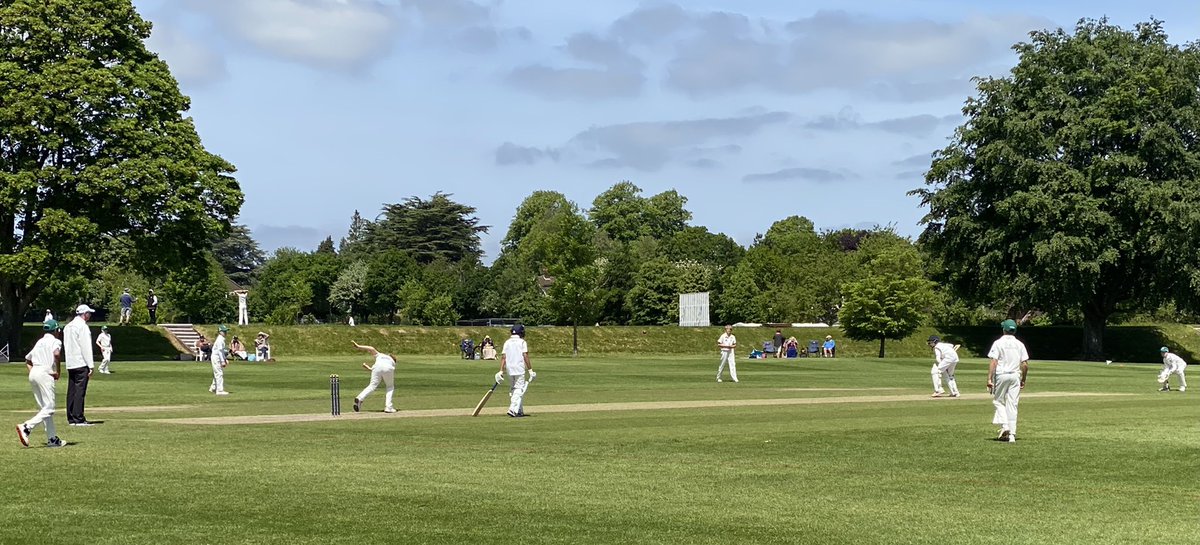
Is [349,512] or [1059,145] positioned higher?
[1059,145]

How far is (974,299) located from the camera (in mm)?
83938

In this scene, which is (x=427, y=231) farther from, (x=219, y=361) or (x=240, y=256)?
(x=219, y=361)

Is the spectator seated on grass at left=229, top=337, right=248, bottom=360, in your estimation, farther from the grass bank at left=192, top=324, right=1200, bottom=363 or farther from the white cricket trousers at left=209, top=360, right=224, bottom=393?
the white cricket trousers at left=209, top=360, right=224, bottom=393

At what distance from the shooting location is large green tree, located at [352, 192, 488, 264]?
147 meters

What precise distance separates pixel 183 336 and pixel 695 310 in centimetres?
3545

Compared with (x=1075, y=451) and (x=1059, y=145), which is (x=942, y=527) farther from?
(x=1059, y=145)

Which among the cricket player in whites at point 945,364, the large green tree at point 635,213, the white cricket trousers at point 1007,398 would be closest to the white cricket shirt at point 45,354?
the white cricket trousers at point 1007,398

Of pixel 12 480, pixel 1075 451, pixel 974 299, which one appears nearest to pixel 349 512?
pixel 12 480

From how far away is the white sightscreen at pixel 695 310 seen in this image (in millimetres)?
89750

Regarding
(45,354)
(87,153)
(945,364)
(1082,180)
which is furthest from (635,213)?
(45,354)

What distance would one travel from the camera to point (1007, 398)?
68.3 feet

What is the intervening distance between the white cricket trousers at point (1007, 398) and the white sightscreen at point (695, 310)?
223ft

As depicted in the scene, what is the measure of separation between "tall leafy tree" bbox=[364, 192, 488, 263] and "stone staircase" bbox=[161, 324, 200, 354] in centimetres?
7640

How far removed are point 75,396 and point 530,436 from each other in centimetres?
790
